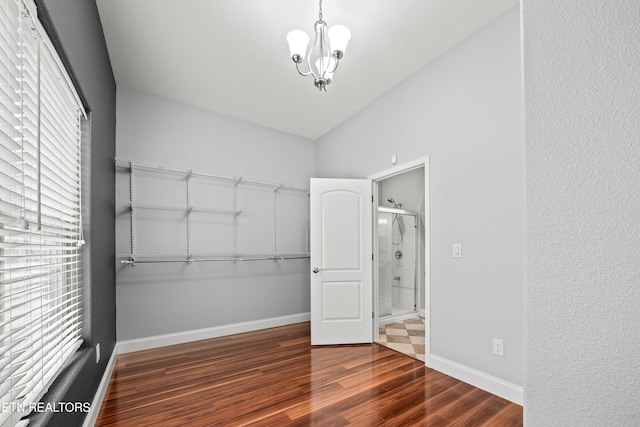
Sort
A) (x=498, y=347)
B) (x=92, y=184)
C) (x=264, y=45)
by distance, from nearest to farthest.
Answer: (x=92, y=184), (x=498, y=347), (x=264, y=45)

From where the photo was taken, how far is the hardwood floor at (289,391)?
1.87 m

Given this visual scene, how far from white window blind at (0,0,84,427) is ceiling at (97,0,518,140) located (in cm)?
109

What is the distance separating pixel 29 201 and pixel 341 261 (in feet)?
8.87

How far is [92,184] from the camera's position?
72.8 inches

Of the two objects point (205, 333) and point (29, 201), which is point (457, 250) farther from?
point (205, 333)

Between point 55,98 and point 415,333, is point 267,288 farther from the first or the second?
point 55,98

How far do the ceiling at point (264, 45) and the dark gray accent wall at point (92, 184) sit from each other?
29cm

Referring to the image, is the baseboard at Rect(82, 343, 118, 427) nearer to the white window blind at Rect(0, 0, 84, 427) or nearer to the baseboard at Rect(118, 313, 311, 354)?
the baseboard at Rect(118, 313, 311, 354)

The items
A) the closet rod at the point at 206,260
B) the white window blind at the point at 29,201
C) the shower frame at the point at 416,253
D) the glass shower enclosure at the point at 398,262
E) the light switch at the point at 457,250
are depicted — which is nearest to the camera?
the white window blind at the point at 29,201

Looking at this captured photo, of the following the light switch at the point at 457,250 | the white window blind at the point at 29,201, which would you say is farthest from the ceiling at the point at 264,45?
the light switch at the point at 457,250

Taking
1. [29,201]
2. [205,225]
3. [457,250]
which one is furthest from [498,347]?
[205,225]

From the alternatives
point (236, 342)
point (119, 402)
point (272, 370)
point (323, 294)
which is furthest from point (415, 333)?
point (119, 402)

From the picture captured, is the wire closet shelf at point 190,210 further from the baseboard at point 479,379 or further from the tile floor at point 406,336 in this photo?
the baseboard at point 479,379

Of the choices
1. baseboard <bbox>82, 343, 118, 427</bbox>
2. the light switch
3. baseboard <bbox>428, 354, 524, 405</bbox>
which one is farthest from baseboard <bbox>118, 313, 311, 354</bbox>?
the light switch
